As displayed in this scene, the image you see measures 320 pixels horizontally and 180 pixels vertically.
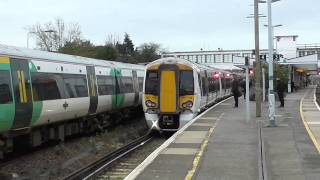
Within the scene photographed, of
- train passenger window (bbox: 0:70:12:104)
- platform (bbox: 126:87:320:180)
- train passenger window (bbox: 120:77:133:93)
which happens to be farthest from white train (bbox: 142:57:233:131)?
train passenger window (bbox: 0:70:12:104)

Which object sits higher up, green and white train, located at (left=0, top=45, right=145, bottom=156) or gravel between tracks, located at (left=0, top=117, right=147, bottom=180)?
green and white train, located at (left=0, top=45, right=145, bottom=156)

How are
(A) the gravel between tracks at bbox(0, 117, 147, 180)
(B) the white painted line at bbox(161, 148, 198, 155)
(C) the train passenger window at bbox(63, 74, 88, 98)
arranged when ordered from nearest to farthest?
(A) the gravel between tracks at bbox(0, 117, 147, 180) → (B) the white painted line at bbox(161, 148, 198, 155) → (C) the train passenger window at bbox(63, 74, 88, 98)

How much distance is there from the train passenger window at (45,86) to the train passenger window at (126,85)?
9119mm

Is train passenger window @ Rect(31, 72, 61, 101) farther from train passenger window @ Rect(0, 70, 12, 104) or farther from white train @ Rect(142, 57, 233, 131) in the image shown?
white train @ Rect(142, 57, 233, 131)

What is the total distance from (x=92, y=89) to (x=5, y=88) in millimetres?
7843

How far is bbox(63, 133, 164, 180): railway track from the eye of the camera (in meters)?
13.5

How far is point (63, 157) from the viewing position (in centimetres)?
1694

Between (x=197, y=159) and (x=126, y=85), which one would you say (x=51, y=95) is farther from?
(x=126, y=85)

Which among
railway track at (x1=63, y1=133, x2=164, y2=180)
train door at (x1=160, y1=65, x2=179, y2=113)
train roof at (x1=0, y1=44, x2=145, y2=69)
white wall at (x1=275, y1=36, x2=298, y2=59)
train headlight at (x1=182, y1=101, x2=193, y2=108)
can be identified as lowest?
railway track at (x1=63, y1=133, x2=164, y2=180)

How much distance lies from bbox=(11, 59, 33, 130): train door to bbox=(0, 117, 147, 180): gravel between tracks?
1050mm

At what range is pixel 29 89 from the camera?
1532cm

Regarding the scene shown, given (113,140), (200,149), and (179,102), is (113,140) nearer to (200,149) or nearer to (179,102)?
(179,102)

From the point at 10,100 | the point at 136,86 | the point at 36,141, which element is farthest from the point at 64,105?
the point at 136,86

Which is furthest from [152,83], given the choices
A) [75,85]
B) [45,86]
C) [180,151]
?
[180,151]
